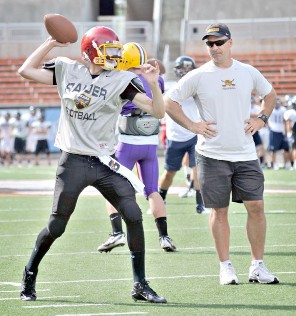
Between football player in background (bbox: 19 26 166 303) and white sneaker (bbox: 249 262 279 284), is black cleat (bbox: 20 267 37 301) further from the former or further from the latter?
white sneaker (bbox: 249 262 279 284)

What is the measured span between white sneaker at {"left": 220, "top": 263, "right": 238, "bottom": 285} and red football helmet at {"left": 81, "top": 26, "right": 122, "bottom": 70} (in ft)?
5.97

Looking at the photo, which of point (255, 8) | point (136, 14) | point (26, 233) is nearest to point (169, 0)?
point (255, 8)

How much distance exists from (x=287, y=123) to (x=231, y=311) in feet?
65.9

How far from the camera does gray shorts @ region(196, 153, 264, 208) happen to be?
852 centimetres

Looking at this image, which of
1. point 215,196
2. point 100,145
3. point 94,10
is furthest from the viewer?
point 94,10

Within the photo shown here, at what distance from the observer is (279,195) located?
17391 millimetres

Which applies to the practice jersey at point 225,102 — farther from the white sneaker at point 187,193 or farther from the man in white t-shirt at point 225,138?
the white sneaker at point 187,193

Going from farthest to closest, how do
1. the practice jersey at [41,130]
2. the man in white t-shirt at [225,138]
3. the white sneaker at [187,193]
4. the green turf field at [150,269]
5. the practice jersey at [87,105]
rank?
1. the practice jersey at [41,130]
2. the white sneaker at [187,193]
3. the man in white t-shirt at [225,138]
4. the practice jersey at [87,105]
5. the green turf field at [150,269]

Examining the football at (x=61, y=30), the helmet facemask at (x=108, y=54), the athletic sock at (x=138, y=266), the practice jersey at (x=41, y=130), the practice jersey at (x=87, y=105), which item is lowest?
the practice jersey at (x=41, y=130)

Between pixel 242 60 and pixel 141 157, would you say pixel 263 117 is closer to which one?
pixel 141 157

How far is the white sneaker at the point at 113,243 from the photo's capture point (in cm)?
A: 1054

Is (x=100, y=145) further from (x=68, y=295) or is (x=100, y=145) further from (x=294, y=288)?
Result: (x=294, y=288)

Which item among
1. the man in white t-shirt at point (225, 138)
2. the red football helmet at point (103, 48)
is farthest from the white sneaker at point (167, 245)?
the red football helmet at point (103, 48)

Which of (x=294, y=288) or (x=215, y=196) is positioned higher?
(x=215, y=196)
